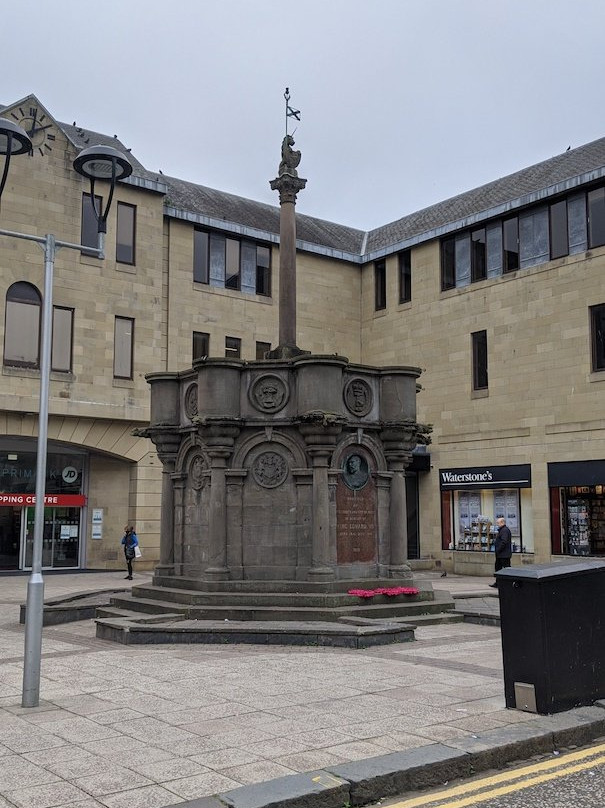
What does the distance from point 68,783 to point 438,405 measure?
88.8 ft

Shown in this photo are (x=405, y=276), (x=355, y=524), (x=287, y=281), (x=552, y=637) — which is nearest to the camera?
(x=552, y=637)

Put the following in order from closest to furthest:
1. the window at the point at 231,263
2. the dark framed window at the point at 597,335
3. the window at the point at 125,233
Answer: the dark framed window at the point at 597,335, the window at the point at 125,233, the window at the point at 231,263

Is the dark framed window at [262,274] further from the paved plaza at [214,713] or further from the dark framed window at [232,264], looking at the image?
the paved plaza at [214,713]

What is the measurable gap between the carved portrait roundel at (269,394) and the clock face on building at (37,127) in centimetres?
1800

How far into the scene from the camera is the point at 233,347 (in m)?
33.4

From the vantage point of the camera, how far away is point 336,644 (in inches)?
477

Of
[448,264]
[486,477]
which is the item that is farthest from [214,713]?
[448,264]

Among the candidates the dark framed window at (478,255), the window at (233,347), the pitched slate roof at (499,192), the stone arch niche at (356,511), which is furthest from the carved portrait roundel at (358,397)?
the window at (233,347)

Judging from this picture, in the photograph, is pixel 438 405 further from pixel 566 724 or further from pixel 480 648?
pixel 566 724

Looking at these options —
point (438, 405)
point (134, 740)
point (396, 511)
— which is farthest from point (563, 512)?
point (134, 740)

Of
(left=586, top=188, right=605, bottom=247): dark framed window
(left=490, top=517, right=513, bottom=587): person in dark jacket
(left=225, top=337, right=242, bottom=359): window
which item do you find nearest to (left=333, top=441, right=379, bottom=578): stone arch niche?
(left=490, top=517, right=513, bottom=587): person in dark jacket

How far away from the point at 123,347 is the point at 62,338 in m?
2.29

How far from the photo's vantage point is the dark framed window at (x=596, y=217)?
2656cm

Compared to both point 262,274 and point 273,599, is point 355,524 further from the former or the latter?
point 262,274
